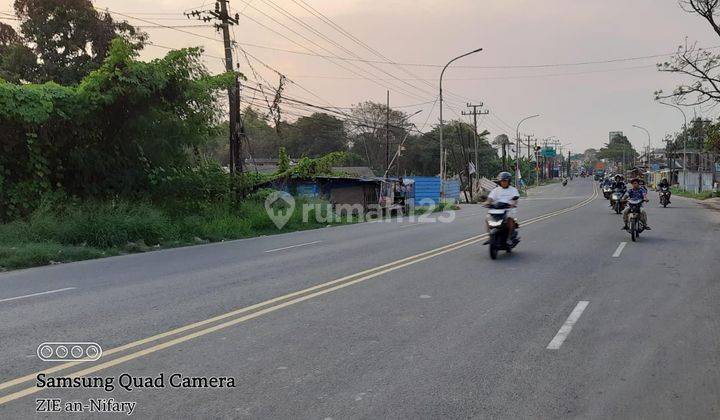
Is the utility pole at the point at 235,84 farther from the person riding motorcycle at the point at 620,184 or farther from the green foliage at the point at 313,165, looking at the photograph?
the person riding motorcycle at the point at 620,184

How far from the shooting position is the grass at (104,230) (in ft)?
43.8

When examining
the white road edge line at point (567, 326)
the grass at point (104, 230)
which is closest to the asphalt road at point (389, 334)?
the white road edge line at point (567, 326)

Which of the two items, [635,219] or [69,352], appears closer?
[69,352]

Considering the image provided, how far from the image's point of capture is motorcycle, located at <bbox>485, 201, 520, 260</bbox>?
38.7 feet

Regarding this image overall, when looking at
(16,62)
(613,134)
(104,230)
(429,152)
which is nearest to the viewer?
(104,230)

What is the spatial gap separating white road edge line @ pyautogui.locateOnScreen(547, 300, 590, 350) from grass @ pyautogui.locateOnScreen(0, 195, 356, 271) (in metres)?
11.0

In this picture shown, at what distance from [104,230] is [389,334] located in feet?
38.5

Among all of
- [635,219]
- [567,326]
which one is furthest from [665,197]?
[567,326]

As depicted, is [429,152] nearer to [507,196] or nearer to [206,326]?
[507,196]

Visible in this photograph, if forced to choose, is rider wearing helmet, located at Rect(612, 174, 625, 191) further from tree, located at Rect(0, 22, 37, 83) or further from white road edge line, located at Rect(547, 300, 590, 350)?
tree, located at Rect(0, 22, 37, 83)

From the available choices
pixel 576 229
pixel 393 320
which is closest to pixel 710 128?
pixel 576 229

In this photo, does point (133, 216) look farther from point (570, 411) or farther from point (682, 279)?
point (570, 411)

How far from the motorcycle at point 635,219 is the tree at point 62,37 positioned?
26.0 metres

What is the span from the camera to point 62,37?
31.6 m
